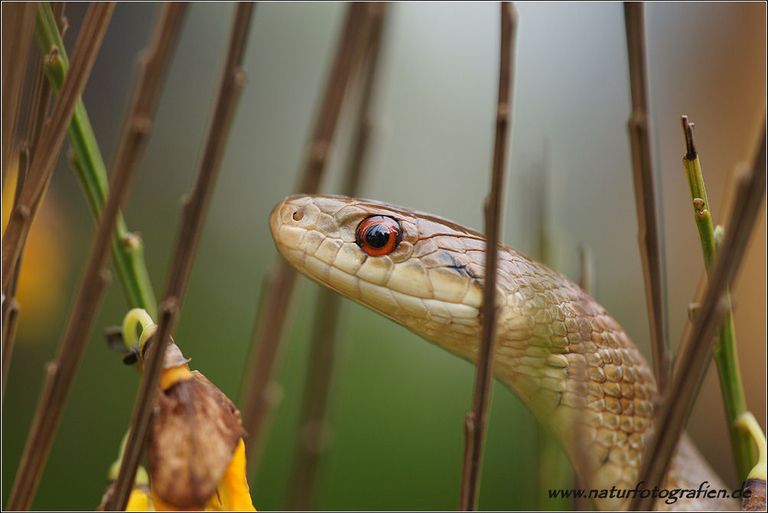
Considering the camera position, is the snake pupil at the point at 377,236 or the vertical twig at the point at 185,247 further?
the snake pupil at the point at 377,236

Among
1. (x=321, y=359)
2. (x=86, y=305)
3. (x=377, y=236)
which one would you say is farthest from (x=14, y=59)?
(x=321, y=359)

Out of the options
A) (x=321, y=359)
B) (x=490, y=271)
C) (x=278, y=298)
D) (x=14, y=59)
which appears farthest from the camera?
(x=321, y=359)

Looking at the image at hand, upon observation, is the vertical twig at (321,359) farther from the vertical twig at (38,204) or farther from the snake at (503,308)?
the vertical twig at (38,204)

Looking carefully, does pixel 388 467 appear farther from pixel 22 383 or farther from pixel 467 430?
pixel 467 430

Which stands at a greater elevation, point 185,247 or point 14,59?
point 14,59

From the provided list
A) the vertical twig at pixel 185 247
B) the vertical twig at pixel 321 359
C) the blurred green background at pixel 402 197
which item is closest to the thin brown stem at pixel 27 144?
the vertical twig at pixel 185 247

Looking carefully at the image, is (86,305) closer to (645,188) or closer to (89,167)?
(89,167)

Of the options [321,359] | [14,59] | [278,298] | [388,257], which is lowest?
[321,359]
